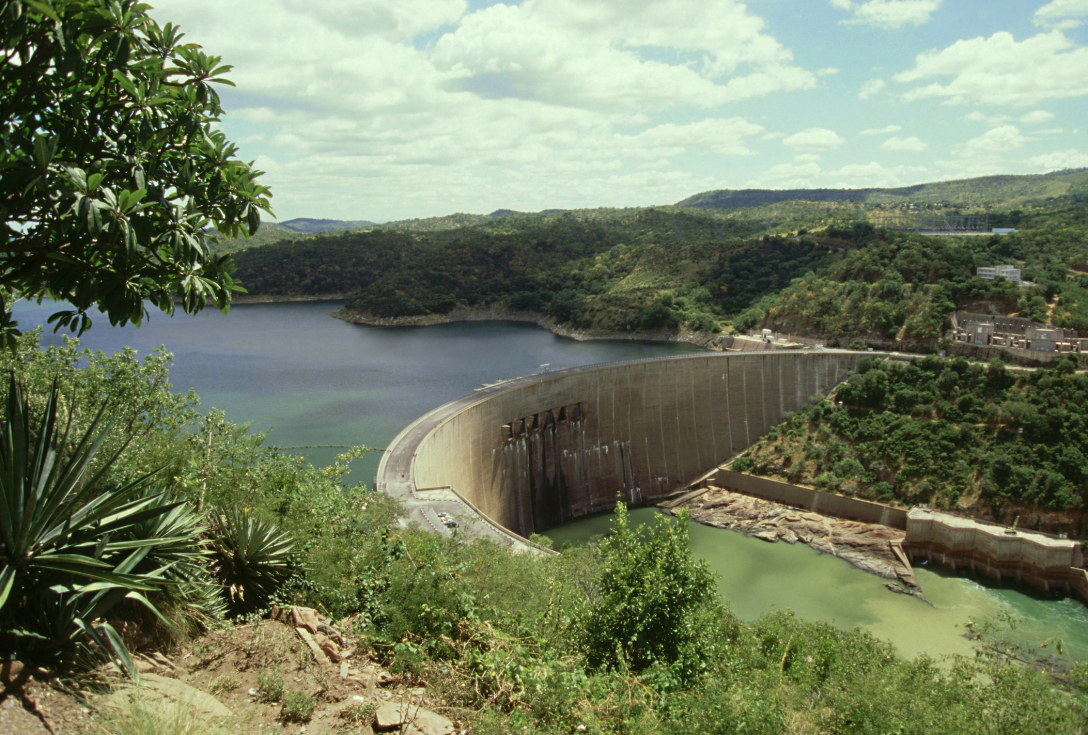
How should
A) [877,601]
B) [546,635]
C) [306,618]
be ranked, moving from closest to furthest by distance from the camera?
[306,618] < [546,635] < [877,601]

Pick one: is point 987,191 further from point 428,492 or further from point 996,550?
point 428,492

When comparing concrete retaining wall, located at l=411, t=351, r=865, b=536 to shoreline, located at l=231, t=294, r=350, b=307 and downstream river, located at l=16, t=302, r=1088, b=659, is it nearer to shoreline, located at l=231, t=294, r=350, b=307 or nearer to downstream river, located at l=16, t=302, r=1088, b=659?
downstream river, located at l=16, t=302, r=1088, b=659

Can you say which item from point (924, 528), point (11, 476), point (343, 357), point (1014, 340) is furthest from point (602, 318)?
point (11, 476)

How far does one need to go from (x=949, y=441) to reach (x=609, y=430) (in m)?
16.4

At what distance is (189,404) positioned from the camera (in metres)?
16.5

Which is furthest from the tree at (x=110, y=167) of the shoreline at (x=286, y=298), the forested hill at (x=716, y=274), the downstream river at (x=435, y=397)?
the shoreline at (x=286, y=298)

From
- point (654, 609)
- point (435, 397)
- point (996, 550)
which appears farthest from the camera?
point (435, 397)

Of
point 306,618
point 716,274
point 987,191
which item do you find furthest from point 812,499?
point 987,191

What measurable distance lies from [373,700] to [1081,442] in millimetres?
35390

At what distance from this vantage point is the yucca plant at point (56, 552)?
4.65 meters

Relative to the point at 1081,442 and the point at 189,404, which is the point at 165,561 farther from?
the point at 1081,442

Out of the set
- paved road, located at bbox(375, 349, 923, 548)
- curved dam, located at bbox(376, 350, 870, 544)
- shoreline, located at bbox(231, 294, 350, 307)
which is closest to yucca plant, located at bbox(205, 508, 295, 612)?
paved road, located at bbox(375, 349, 923, 548)

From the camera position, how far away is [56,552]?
488 cm

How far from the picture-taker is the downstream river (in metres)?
25.4
